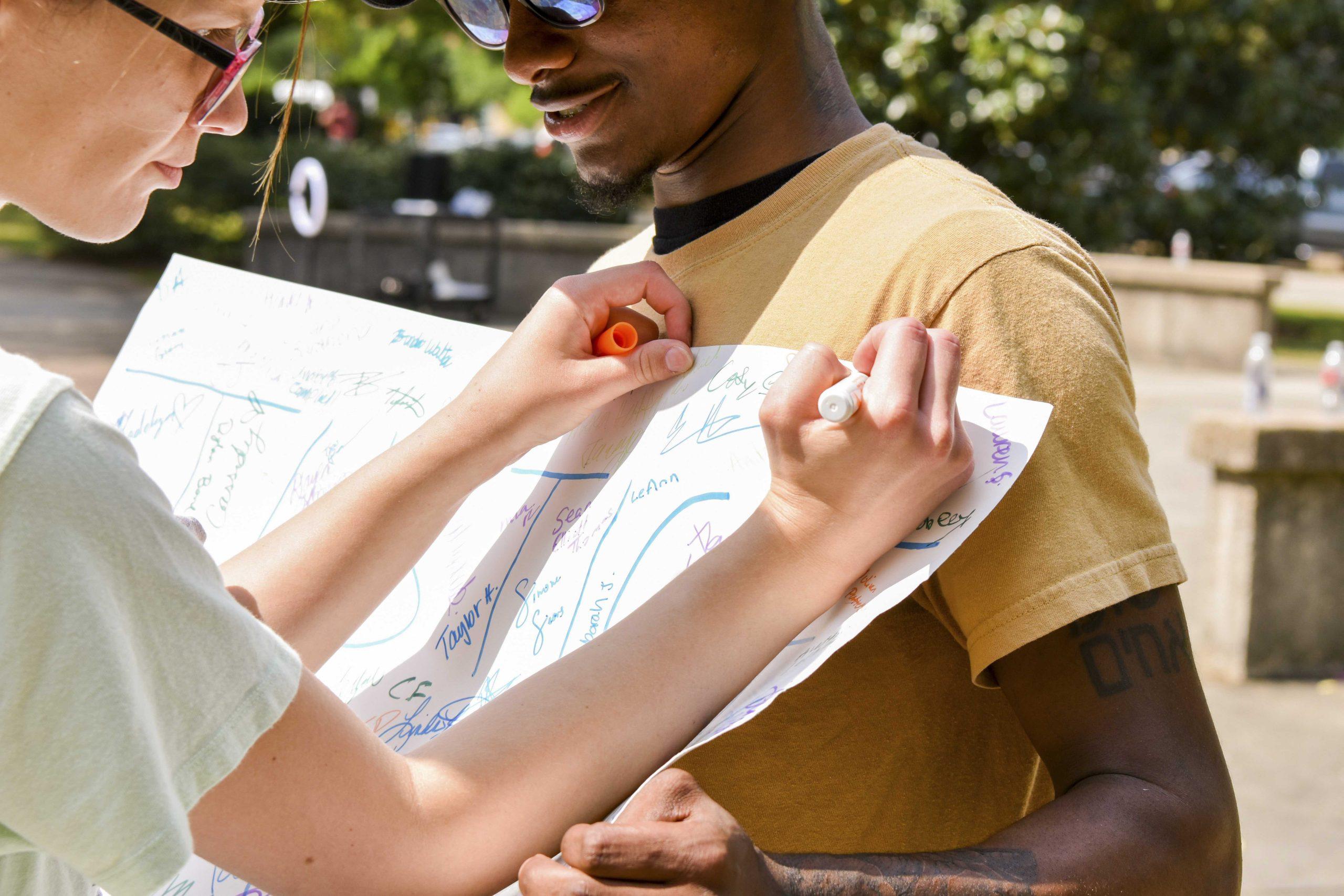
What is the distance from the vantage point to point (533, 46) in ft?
6.39

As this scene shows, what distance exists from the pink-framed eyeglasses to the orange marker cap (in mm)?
564

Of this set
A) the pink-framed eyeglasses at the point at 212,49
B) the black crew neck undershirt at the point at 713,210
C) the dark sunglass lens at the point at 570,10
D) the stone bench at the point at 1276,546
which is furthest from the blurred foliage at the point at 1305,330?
the pink-framed eyeglasses at the point at 212,49

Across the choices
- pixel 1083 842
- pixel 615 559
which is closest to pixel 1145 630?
pixel 1083 842

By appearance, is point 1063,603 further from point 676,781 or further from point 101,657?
point 101,657

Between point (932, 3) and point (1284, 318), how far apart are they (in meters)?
7.21

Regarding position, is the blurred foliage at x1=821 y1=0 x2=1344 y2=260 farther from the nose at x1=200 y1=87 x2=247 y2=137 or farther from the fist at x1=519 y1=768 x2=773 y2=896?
the fist at x1=519 y1=768 x2=773 y2=896

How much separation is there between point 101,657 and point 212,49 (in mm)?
704

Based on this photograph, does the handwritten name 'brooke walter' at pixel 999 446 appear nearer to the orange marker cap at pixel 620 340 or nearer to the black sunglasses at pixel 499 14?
the orange marker cap at pixel 620 340

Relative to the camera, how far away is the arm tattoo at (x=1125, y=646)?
1.35 m

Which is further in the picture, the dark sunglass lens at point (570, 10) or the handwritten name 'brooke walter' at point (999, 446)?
the dark sunglass lens at point (570, 10)

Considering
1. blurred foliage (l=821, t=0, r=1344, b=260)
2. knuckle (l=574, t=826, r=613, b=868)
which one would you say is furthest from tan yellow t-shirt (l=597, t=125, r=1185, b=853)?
blurred foliage (l=821, t=0, r=1344, b=260)

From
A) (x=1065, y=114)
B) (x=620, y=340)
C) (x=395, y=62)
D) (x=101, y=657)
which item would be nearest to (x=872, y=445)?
(x=620, y=340)

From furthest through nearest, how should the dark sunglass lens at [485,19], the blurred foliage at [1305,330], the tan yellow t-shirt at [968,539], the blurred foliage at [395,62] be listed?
the blurred foliage at [1305,330] → the blurred foliage at [395,62] → the dark sunglass lens at [485,19] → the tan yellow t-shirt at [968,539]

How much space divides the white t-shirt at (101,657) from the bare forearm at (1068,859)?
524mm
